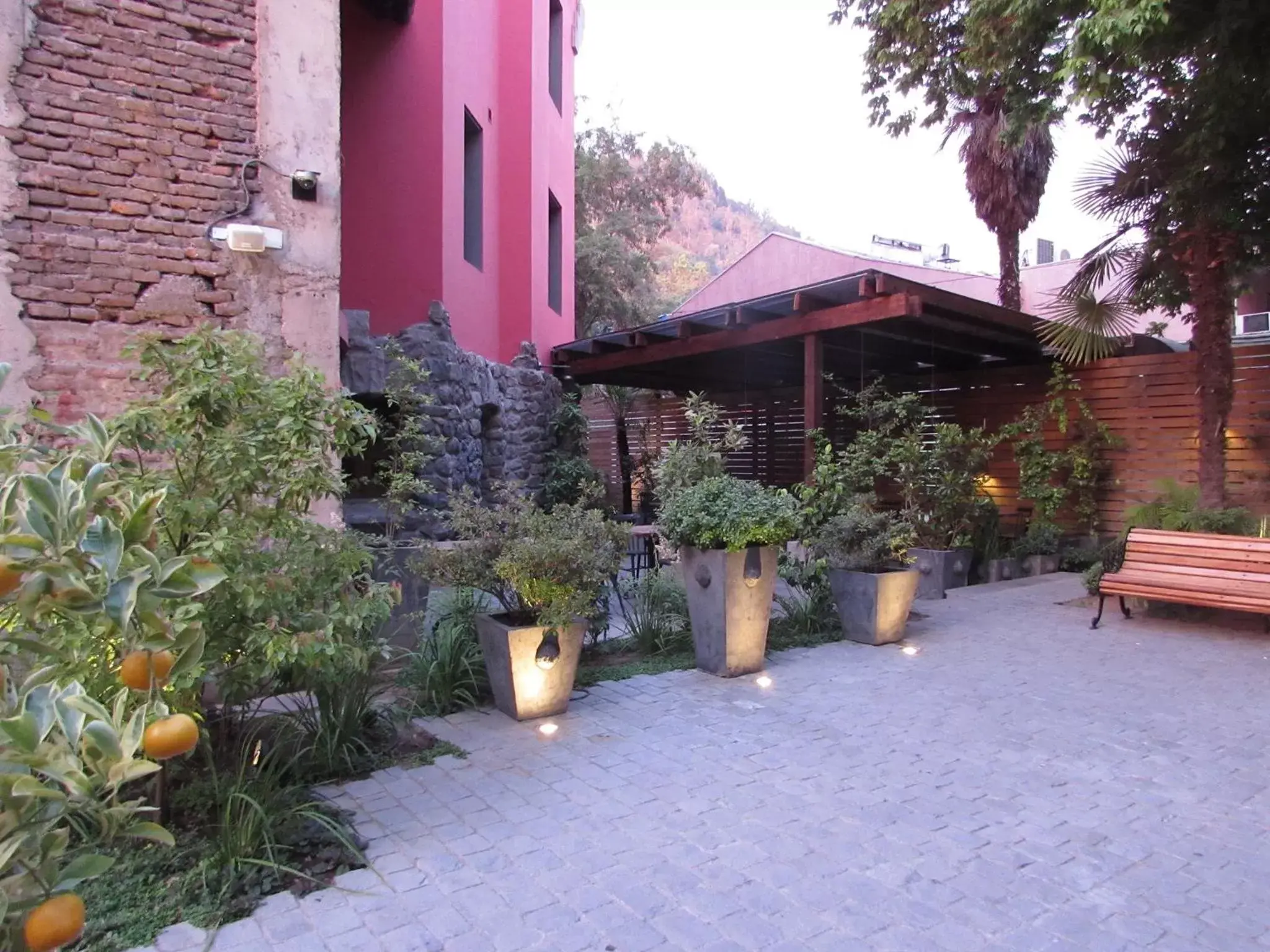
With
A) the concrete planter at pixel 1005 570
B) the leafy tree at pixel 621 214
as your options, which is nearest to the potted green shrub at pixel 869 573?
the concrete planter at pixel 1005 570

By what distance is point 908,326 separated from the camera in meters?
8.70

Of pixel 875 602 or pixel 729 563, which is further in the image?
pixel 875 602

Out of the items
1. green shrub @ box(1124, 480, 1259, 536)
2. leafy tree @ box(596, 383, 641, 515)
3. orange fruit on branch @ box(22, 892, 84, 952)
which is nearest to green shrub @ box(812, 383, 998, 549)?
green shrub @ box(1124, 480, 1259, 536)

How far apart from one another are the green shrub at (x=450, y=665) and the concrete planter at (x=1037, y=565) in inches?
294

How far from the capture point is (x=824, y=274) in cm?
2309

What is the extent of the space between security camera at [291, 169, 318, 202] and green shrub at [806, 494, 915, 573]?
4289mm

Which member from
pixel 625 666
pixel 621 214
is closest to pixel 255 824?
pixel 625 666

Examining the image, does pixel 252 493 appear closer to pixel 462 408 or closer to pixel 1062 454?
pixel 462 408

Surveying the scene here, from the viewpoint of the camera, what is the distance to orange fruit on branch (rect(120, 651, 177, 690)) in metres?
1.22

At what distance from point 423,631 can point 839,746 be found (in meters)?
2.49

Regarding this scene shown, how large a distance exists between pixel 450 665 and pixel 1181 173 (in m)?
7.60

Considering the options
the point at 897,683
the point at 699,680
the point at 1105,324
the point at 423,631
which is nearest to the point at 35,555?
the point at 423,631

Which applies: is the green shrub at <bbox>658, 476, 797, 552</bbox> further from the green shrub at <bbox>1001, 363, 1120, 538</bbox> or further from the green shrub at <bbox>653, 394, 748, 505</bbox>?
the green shrub at <bbox>1001, 363, 1120, 538</bbox>

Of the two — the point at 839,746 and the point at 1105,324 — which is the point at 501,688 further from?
the point at 1105,324
